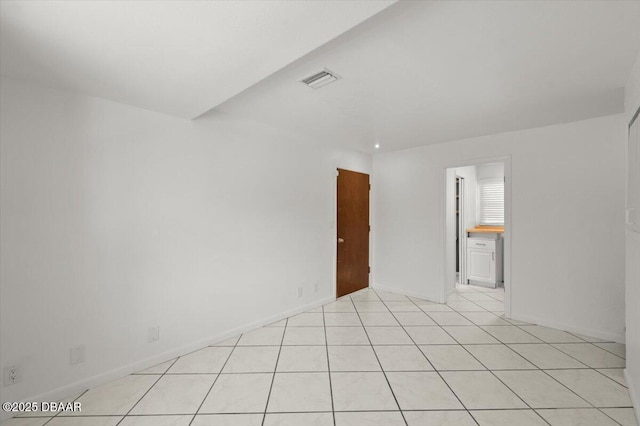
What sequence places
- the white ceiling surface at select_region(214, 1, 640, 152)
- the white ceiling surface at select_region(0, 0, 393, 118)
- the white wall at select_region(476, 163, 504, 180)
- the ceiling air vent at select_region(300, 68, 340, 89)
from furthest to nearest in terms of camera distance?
the white wall at select_region(476, 163, 504, 180) → the ceiling air vent at select_region(300, 68, 340, 89) → the white ceiling surface at select_region(214, 1, 640, 152) → the white ceiling surface at select_region(0, 0, 393, 118)

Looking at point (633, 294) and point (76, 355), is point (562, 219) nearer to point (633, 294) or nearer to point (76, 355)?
point (633, 294)

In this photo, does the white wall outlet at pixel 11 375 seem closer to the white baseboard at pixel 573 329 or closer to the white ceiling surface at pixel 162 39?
the white ceiling surface at pixel 162 39

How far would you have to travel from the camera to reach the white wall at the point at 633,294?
1.83 meters

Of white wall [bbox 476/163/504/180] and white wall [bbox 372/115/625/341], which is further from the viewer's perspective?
white wall [bbox 476/163/504/180]

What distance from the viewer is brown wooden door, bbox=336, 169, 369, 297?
4395 millimetres

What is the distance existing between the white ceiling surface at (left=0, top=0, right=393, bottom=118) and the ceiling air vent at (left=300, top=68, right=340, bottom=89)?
0.47 m

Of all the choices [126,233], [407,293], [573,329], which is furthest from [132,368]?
[573,329]

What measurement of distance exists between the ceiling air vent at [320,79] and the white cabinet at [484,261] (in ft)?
14.6

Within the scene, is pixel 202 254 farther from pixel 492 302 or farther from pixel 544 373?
pixel 492 302

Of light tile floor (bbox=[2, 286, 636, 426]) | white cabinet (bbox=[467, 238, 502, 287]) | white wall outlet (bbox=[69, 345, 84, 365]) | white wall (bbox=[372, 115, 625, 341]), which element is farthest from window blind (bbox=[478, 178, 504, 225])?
white wall outlet (bbox=[69, 345, 84, 365])

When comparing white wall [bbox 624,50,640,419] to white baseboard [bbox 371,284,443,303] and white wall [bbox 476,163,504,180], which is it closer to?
white baseboard [bbox 371,284,443,303]

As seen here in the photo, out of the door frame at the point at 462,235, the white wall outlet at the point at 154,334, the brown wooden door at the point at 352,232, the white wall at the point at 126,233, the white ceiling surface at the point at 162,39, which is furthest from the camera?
the door frame at the point at 462,235

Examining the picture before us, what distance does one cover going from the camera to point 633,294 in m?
1.96

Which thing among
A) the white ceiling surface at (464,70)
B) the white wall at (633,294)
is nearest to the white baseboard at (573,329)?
A: the white wall at (633,294)
